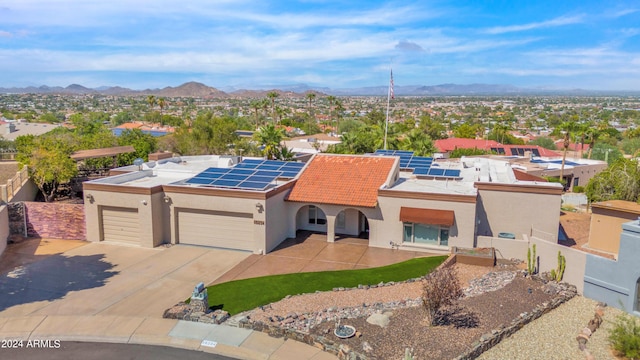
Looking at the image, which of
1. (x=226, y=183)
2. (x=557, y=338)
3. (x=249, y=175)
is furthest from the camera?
(x=249, y=175)

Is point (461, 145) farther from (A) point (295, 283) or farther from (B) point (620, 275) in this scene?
(A) point (295, 283)

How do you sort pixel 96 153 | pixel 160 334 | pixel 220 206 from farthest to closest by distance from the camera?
pixel 96 153
pixel 220 206
pixel 160 334

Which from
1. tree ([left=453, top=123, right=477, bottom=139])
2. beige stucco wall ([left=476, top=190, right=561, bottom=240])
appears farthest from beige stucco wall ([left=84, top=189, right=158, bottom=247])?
tree ([left=453, top=123, right=477, bottom=139])

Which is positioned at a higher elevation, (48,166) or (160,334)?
(48,166)

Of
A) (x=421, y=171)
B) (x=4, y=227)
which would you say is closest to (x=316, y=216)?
(x=421, y=171)

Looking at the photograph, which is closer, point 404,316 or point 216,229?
point 404,316

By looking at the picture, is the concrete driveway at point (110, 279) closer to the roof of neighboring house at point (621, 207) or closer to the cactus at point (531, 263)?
the cactus at point (531, 263)

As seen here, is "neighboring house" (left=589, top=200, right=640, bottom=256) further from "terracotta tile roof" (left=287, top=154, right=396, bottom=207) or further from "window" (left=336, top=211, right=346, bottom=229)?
"window" (left=336, top=211, right=346, bottom=229)
